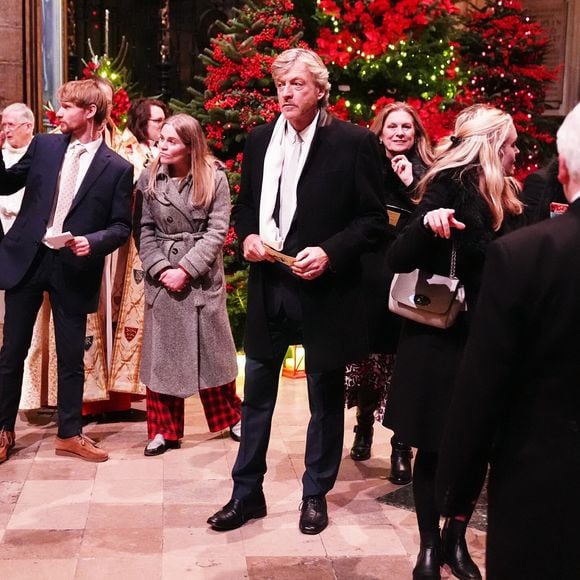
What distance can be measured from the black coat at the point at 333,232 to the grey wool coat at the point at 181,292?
1046 millimetres

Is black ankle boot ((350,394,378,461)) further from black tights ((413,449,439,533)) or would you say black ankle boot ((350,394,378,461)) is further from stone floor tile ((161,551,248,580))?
black tights ((413,449,439,533))

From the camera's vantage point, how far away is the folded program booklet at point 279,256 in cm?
399

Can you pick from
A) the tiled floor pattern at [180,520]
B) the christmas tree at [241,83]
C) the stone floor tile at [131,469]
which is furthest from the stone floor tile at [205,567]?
the christmas tree at [241,83]

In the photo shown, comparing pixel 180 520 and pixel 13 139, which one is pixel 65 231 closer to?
pixel 13 139

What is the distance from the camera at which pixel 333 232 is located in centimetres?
413

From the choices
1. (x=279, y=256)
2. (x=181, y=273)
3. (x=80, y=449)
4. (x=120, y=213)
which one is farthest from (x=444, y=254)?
(x=80, y=449)

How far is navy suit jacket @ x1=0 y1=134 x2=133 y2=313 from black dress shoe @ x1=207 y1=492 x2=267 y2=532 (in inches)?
55.7

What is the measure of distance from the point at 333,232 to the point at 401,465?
1417 mm

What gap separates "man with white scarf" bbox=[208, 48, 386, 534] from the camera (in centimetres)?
407

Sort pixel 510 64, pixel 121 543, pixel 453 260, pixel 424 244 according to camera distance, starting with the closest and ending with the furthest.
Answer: pixel 424 244
pixel 453 260
pixel 121 543
pixel 510 64

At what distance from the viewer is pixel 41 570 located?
3.81m

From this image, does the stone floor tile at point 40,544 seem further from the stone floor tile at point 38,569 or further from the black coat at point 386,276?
the black coat at point 386,276

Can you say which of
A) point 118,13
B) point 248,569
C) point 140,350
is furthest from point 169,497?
point 118,13

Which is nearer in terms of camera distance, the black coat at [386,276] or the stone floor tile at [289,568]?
the stone floor tile at [289,568]
